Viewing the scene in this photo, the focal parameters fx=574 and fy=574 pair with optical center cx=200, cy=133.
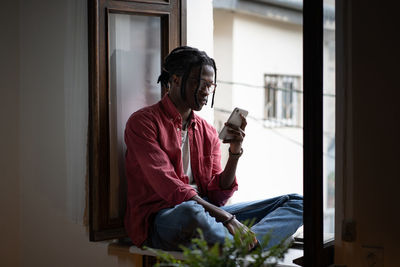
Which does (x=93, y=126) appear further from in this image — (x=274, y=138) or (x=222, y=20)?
(x=274, y=138)

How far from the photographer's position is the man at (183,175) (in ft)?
8.36

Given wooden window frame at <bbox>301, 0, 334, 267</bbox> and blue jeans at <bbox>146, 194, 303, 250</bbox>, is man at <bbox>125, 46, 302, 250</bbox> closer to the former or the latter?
blue jeans at <bbox>146, 194, 303, 250</bbox>

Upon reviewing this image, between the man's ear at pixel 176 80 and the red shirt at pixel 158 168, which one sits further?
the man's ear at pixel 176 80

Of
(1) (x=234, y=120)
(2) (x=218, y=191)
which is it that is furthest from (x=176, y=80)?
(2) (x=218, y=191)

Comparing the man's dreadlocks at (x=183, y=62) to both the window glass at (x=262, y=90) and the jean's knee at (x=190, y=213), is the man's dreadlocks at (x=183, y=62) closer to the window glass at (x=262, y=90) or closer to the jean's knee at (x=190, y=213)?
the jean's knee at (x=190, y=213)

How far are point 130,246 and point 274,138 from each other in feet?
19.4
